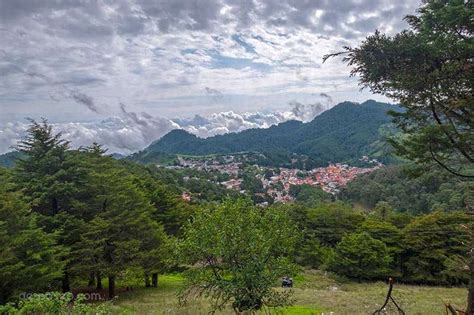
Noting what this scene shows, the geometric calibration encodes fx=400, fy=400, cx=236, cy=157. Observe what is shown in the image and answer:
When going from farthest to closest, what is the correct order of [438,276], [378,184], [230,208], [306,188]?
[306,188] < [378,184] < [438,276] < [230,208]

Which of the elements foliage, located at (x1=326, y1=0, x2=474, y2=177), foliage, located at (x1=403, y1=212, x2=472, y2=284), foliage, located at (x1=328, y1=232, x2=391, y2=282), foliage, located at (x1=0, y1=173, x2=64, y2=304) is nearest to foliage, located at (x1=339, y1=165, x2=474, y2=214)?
foliage, located at (x1=403, y1=212, x2=472, y2=284)

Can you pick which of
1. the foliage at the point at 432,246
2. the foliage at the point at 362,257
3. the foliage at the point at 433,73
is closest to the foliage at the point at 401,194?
the foliage at the point at 432,246

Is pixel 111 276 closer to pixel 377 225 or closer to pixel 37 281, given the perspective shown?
pixel 37 281

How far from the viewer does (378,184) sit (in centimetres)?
12181

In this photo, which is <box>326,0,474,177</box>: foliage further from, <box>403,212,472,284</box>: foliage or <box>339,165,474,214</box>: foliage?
<box>339,165,474,214</box>: foliage

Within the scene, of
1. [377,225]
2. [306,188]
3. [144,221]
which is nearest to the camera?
[144,221]

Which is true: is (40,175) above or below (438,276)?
above

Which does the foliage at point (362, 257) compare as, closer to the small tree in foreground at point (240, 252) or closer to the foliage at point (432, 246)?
the foliage at point (432, 246)

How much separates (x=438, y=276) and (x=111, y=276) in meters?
31.5

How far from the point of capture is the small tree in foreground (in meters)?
13.5

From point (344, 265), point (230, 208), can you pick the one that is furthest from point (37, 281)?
point (344, 265)

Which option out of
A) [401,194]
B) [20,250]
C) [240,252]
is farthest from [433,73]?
[401,194]

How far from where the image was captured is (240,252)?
13703 mm

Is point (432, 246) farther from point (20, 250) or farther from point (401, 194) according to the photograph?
point (401, 194)
